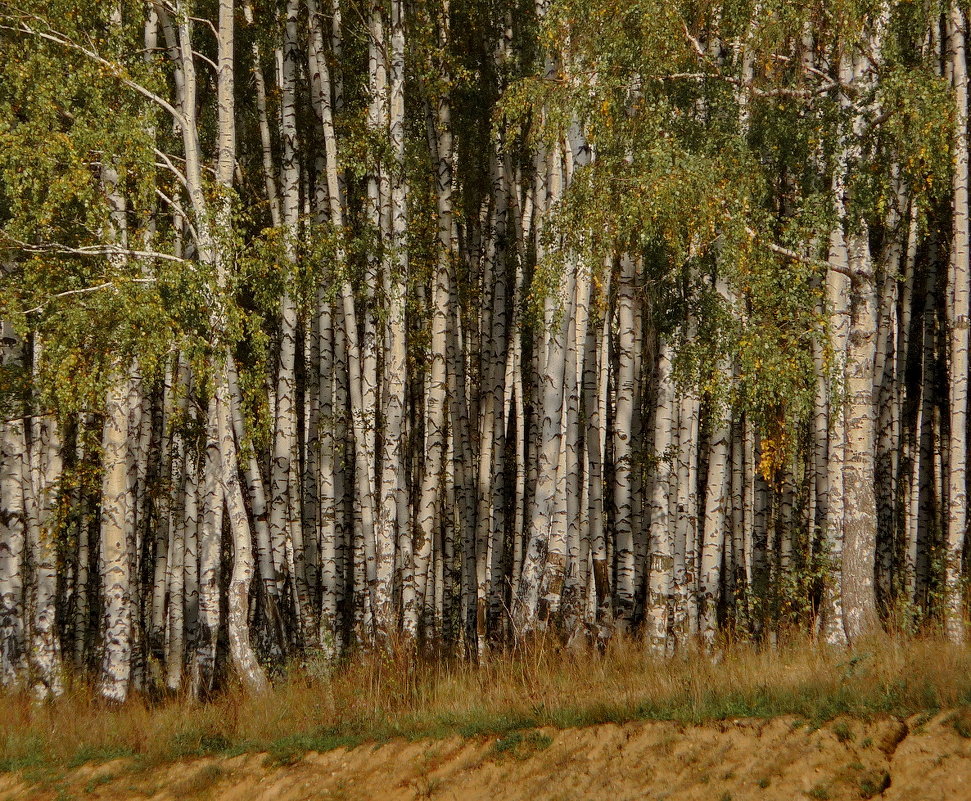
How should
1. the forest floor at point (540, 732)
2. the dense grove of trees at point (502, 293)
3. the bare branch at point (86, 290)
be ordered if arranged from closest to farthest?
the forest floor at point (540, 732)
the dense grove of trees at point (502, 293)
the bare branch at point (86, 290)

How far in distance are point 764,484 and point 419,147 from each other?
7.23 m

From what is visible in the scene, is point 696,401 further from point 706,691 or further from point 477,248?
point 477,248

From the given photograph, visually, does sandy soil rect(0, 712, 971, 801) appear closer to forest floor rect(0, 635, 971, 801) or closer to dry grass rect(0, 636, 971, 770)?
forest floor rect(0, 635, 971, 801)

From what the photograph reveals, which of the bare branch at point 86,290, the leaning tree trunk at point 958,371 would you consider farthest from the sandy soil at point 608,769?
the bare branch at point 86,290

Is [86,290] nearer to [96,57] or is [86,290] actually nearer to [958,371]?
[96,57]

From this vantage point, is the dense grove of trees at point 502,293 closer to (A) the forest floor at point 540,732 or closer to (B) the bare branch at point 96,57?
(B) the bare branch at point 96,57

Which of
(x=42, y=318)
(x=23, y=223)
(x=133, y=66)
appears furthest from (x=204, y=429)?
(x=133, y=66)

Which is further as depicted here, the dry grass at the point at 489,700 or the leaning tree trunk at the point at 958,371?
the leaning tree trunk at the point at 958,371

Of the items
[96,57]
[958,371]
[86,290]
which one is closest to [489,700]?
[86,290]

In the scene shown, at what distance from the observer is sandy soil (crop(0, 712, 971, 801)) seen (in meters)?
7.23

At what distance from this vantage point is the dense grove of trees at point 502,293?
33.8 ft

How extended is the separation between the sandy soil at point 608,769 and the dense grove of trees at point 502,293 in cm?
174

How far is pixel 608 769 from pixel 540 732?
886 millimetres

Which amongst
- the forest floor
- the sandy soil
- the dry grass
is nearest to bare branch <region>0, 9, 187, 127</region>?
the dry grass
